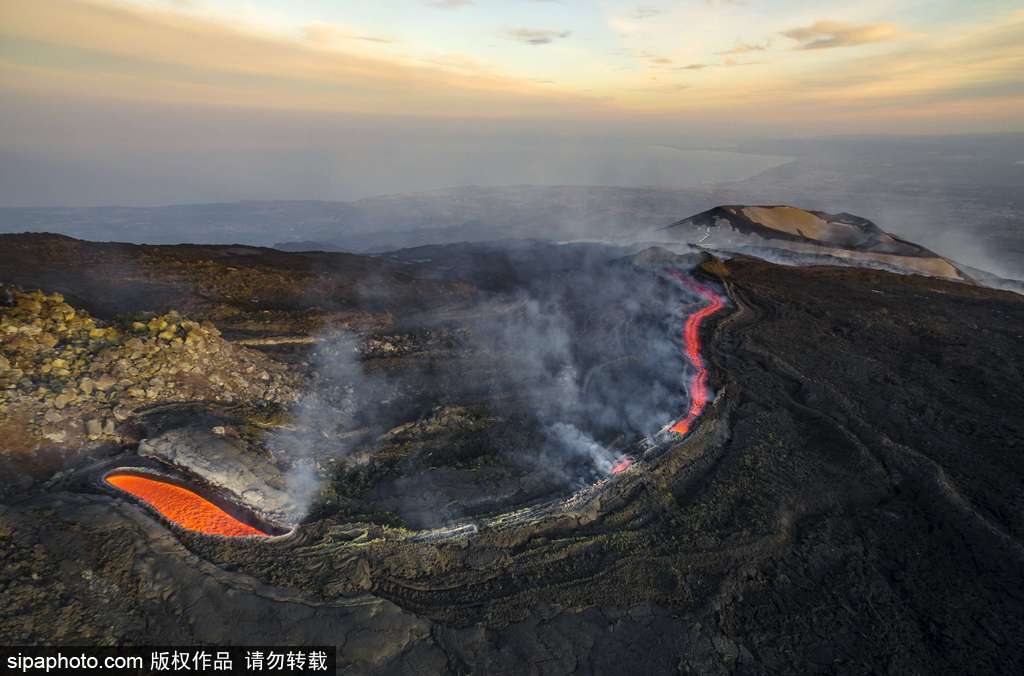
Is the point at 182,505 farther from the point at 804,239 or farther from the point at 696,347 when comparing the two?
the point at 804,239

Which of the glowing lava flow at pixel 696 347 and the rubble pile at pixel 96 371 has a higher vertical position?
the rubble pile at pixel 96 371

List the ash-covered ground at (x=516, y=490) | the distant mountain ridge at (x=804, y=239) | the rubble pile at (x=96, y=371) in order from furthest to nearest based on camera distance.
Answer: the distant mountain ridge at (x=804, y=239)
the rubble pile at (x=96, y=371)
the ash-covered ground at (x=516, y=490)

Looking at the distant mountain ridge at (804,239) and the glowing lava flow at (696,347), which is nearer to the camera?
the glowing lava flow at (696,347)

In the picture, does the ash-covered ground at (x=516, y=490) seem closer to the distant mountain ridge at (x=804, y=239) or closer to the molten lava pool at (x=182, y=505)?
the molten lava pool at (x=182, y=505)

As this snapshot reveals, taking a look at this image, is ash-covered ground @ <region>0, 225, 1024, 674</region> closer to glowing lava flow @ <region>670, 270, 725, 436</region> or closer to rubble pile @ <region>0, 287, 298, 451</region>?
rubble pile @ <region>0, 287, 298, 451</region>

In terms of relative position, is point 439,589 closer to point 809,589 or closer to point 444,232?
point 809,589

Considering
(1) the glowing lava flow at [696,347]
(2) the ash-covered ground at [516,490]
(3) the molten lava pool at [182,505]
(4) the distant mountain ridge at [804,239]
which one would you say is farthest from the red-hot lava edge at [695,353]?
(4) the distant mountain ridge at [804,239]

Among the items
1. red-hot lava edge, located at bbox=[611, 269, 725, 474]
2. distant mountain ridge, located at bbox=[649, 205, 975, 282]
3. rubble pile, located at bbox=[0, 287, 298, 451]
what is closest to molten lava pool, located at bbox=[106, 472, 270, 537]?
rubble pile, located at bbox=[0, 287, 298, 451]
